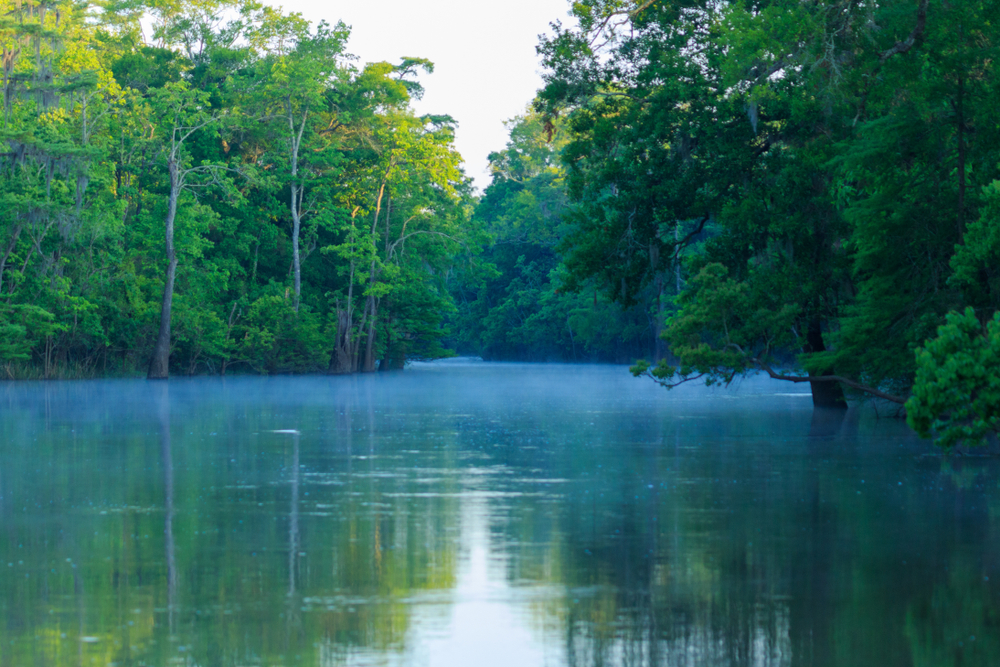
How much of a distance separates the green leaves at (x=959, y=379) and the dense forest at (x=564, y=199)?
0.04 m

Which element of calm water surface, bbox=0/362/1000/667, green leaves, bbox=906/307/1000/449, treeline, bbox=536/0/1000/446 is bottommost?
calm water surface, bbox=0/362/1000/667

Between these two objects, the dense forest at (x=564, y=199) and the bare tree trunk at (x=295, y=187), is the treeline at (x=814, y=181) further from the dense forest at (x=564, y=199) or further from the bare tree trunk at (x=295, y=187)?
the bare tree trunk at (x=295, y=187)

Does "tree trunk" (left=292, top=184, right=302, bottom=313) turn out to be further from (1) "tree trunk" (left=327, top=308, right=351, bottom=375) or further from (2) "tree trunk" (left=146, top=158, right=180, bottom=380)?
(2) "tree trunk" (left=146, top=158, right=180, bottom=380)

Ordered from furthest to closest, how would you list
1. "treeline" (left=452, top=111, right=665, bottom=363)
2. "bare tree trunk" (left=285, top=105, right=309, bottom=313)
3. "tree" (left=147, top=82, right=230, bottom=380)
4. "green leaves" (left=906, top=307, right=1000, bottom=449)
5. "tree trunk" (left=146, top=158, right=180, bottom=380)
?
"treeline" (left=452, top=111, right=665, bottom=363) → "bare tree trunk" (left=285, top=105, right=309, bottom=313) → "tree" (left=147, top=82, right=230, bottom=380) → "tree trunk" (left=146, top=158, right=180, bottom=380) → "green leaves" (left=906, top=307, right=1000, bottom=449)

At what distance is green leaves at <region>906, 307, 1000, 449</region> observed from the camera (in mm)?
16328

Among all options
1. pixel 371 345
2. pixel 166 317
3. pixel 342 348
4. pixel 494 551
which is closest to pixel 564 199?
pixel 371 345

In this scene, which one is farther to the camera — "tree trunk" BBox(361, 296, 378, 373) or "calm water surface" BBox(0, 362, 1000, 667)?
"tree trunk" BBox(361, 296, 378, 373)

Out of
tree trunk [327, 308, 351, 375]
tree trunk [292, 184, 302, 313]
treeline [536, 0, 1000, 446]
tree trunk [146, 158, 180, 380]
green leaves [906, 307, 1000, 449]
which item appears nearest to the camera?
green leaves [906, 307, 1000, 449]

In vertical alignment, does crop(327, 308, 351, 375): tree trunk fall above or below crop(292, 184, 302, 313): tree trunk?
below

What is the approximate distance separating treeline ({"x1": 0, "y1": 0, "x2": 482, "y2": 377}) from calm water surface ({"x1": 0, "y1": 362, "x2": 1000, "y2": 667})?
105 ft

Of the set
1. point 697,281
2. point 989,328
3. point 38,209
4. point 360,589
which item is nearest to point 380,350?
point 38,209

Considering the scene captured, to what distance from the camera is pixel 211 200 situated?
6794 cm

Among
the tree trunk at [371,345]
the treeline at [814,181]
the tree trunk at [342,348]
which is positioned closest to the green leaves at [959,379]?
the treeline at [814,181]

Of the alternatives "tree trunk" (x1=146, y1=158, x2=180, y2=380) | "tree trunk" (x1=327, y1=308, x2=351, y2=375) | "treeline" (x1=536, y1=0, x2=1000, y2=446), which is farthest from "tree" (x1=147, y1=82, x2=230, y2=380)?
"treeline" (x1=536, y1=0, x2=1000, y2=446)
